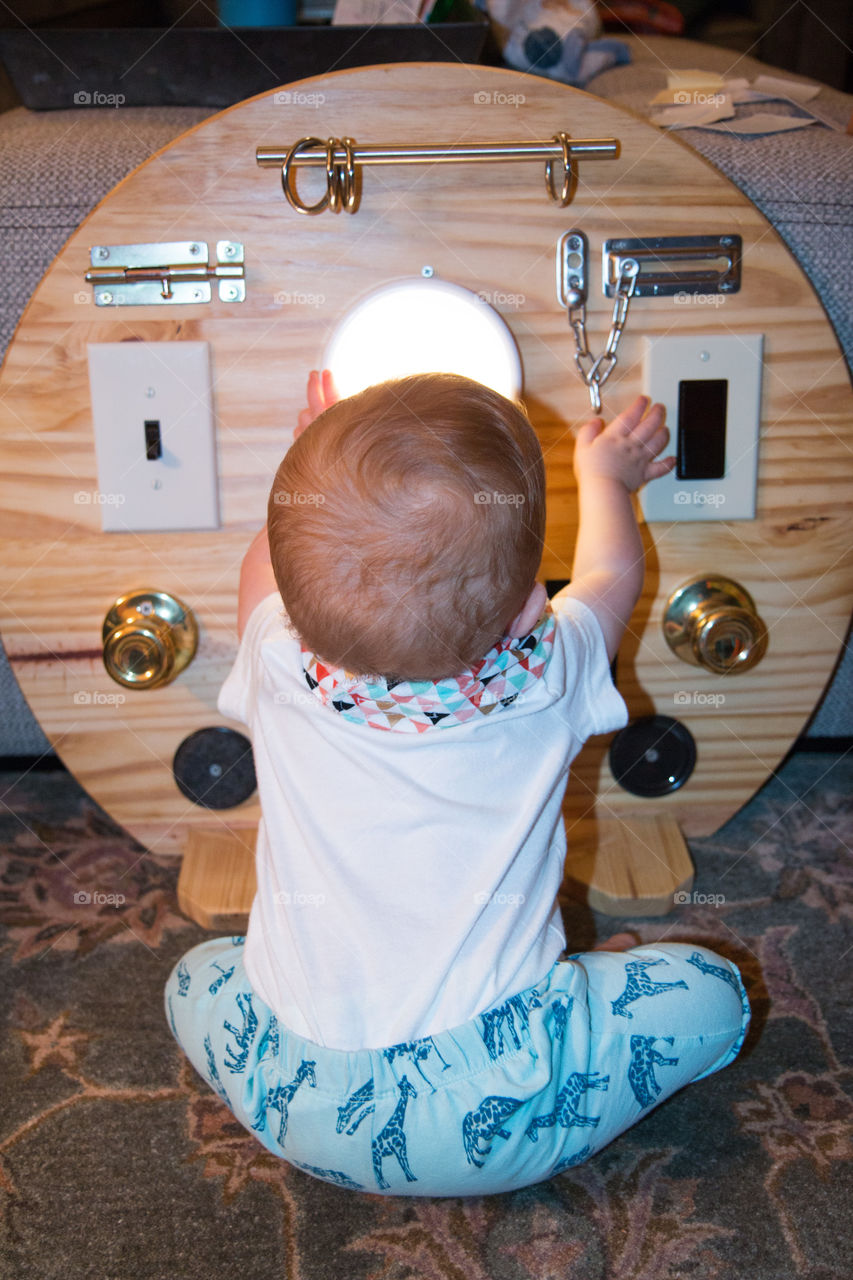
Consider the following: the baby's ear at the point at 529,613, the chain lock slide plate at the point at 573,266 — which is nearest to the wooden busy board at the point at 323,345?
the chain lock slide plate at the point at 573,266

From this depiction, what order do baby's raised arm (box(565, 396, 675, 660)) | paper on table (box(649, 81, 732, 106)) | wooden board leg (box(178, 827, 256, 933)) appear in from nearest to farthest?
1. baby's raised arm (box(565, 396, 675, 660))
2. wooden board leg (box(178, 827, 256, 933))
3. paper on table (box(649, 81, 732, 106))

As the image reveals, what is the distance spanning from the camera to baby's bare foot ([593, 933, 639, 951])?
0.75 meters

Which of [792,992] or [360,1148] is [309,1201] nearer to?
[360,1148]

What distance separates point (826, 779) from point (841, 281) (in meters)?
0.42

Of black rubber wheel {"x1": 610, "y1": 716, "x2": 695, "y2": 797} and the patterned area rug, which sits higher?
black rubber wheel {"x1": 610, "y1": 716, "x2": 695, "y2": 797}

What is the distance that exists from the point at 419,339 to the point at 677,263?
180mm

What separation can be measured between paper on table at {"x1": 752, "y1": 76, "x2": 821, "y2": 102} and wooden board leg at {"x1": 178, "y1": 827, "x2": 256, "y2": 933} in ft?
2.56

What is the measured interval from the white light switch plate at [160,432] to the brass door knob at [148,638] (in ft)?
0.18

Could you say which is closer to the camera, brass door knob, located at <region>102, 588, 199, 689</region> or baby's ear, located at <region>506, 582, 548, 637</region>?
baby's ear, located at <region>506, 582, 548, 637</region>

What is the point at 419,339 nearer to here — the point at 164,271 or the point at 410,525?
the point at 164,271

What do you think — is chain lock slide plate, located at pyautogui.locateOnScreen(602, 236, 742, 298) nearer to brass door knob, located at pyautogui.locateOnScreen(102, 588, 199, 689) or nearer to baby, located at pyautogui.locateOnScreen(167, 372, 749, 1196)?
baby, located at pyautogui.locateOnScreen(167, 372, 749, 1196)

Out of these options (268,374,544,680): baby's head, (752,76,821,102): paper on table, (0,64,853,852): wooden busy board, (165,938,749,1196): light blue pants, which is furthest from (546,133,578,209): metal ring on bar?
(165,938,749,1196): light blue pants

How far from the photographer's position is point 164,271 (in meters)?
0.72

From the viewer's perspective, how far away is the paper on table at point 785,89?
958 millimetres
